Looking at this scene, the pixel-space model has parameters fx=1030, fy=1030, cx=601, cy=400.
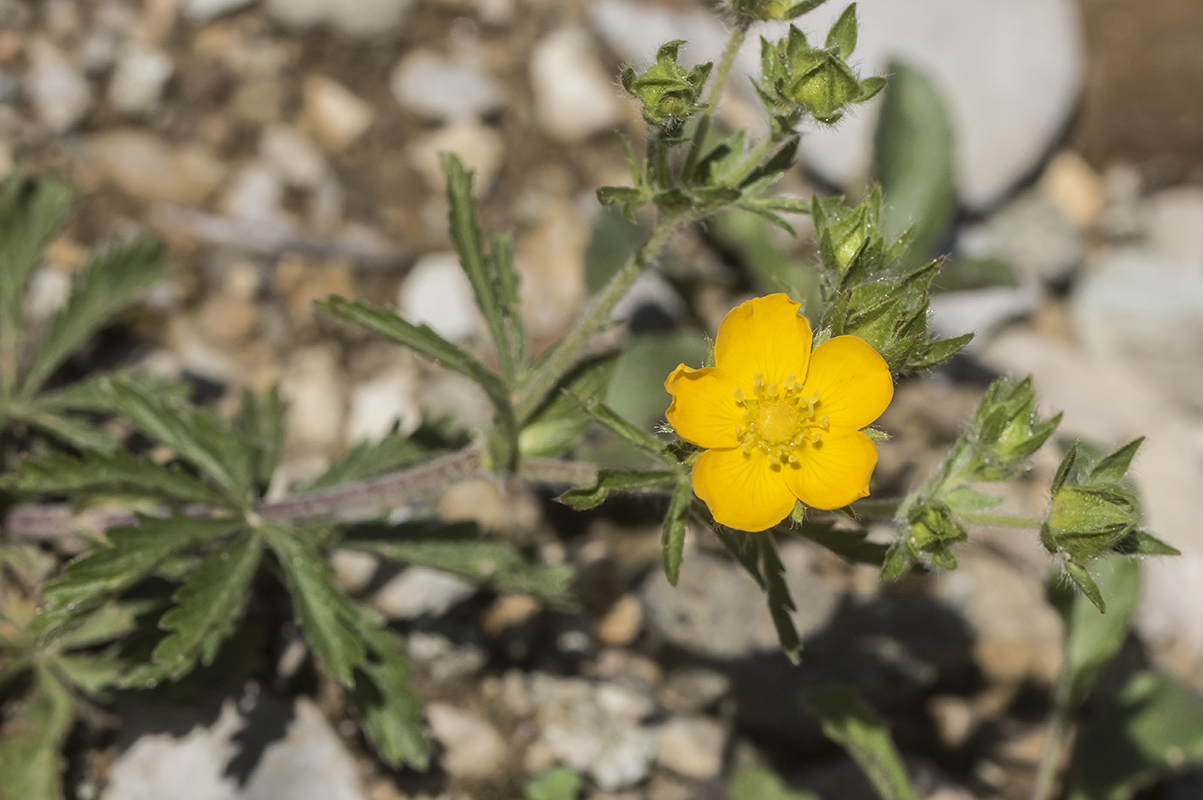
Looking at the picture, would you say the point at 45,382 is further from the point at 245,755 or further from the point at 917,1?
the point at 917,1

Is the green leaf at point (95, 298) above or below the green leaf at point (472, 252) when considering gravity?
below

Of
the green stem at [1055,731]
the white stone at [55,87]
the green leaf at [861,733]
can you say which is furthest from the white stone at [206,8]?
the green stem at [1055,731]

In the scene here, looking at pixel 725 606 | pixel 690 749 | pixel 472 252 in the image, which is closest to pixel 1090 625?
pixel 725 606

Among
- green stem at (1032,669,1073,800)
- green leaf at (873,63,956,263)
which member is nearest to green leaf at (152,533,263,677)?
green stem at (1032,669,1073,800)

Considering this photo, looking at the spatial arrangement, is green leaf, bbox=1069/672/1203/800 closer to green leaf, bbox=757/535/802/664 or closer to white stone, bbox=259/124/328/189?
green leaf, bbox=757/535/802/664

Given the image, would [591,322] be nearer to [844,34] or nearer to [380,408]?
[844,34]

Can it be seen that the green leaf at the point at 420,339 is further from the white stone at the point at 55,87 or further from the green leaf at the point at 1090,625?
the white stone at the point at 55,87
